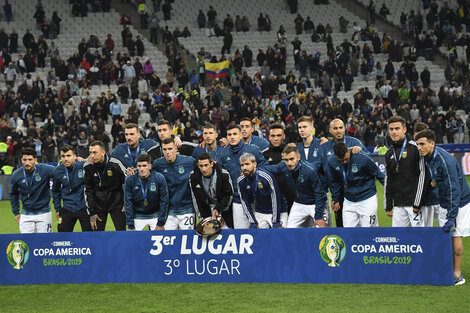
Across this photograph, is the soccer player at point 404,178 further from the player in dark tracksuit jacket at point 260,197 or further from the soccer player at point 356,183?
the player in dark tracksuit jacket at point 260,197

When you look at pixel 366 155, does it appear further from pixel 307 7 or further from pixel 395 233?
pixel 307 7

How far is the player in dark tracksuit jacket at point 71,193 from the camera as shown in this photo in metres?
14.5

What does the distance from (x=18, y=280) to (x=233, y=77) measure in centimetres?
2746

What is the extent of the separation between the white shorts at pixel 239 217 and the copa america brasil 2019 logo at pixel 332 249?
6.56 feet

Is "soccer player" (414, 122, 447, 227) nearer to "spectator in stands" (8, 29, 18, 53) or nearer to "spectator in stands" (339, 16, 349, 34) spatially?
"spectator in stands" (8, 29, 18, 53)

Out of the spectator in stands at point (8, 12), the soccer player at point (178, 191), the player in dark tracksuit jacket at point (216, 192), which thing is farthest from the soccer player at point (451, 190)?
the spectator in stands at point (8, 12)

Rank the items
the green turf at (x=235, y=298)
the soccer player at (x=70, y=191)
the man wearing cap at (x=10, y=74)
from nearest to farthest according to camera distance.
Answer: the green turf at (x=235, y=298), the soccer player at (x=70, y=191), the man wearing cap at (x=10, y=74)

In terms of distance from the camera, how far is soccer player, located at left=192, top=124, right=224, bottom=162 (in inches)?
550

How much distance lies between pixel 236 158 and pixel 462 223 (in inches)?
163

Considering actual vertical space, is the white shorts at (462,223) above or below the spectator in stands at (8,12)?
below

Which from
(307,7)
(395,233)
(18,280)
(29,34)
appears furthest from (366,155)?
(307,7)

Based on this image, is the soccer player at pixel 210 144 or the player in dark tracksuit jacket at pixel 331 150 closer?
the player in dark tracksuit jacket at pixel 331 150

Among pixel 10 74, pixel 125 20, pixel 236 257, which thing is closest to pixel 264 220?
pixel 236 257

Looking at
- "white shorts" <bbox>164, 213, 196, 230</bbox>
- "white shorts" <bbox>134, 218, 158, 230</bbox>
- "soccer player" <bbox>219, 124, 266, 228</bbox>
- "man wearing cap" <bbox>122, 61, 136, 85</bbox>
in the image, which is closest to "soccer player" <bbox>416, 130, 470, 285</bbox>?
"soccer player" <bbox>219, 124, 266, 228</bbox>
